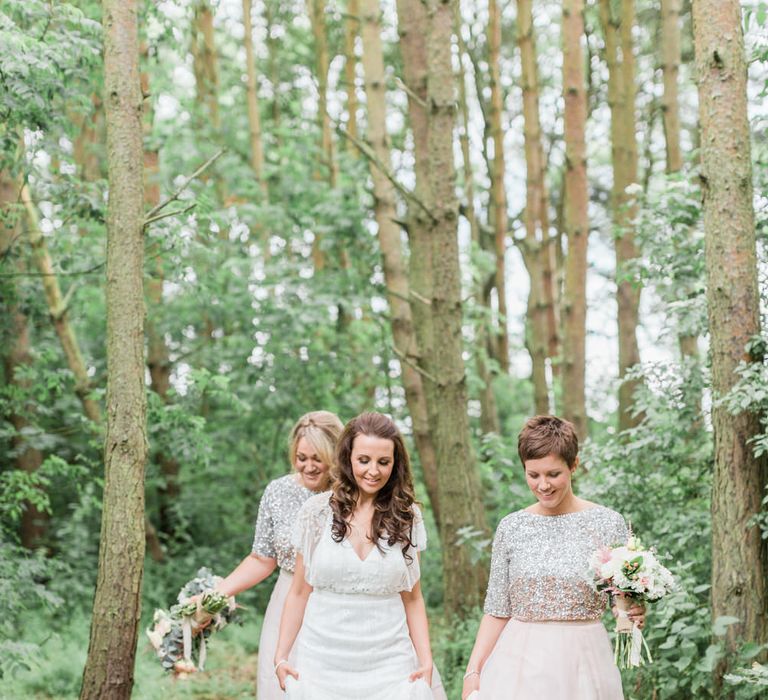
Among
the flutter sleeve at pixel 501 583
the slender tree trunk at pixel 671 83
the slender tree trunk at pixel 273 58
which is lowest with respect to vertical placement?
the flutter sleeve at pixel 501 583

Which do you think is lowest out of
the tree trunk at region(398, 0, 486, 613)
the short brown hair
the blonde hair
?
the short brown hair

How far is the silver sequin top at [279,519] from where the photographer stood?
488cm

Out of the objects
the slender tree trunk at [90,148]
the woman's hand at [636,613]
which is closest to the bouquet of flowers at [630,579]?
the woman's hand at [636,613]

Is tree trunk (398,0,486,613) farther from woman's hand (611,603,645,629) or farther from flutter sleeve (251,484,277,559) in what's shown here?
woman's hand (611,603,645,629)

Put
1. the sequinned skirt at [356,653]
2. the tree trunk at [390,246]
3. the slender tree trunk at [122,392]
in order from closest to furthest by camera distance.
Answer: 1. the sequinned skirt at [356,653]
2. the slender tree trunk at [122,392]
3. the tree trunk at [390,246]

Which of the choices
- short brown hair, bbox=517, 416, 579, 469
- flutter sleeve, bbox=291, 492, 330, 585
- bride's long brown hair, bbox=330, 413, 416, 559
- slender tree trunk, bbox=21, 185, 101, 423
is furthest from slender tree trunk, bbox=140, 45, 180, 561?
short brown hair, bbox=517, 416, 579, 469

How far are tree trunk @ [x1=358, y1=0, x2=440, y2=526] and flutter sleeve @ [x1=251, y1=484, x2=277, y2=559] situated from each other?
4986 millimetres

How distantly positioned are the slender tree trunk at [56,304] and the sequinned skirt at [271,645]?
4684 millimetres

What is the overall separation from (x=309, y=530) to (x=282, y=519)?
85 centimetres

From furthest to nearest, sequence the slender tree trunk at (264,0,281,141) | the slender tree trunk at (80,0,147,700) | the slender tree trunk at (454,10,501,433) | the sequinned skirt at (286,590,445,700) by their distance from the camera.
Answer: the slender tree trunk at (264,0,281,141), the slender tree trunk at (454,10,501,433), the slender tree trunk at (80,0,147,700), the sequinned skirt at (286,590,445,700)

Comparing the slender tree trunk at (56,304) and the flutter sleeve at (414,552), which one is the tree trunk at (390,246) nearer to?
the slender tree trunk at (56,304)

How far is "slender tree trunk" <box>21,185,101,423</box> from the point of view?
8.98 metres

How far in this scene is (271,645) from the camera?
482 centimetres

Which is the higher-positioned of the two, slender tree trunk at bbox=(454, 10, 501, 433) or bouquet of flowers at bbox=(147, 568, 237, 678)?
slender tree trunk at bbox=(454, 10, 501, 433)
